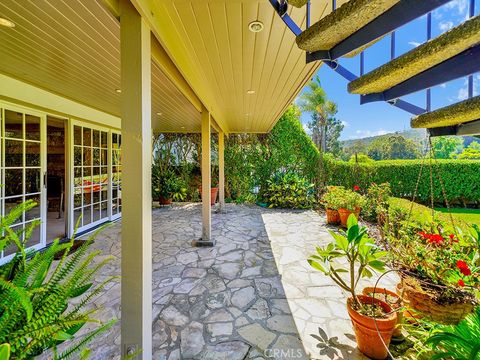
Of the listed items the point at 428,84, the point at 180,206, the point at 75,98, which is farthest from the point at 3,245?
the point at 180,206

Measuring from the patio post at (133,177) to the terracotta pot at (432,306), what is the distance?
2.03 m

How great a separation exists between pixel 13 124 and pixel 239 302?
411cm

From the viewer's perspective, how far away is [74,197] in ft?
15.5

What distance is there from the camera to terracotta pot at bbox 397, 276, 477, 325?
169cm

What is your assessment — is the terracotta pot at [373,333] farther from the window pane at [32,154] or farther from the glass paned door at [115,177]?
the glass paned door at [115,177]

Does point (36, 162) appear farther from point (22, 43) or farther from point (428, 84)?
point (428, 84)

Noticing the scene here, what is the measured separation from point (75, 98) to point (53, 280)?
4.57 meters

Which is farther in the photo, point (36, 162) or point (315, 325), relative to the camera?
point (36, 162)

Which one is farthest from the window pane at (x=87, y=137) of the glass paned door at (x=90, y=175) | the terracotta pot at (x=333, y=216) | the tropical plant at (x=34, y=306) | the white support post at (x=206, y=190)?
the terracotta pot at (x=333, y=216)

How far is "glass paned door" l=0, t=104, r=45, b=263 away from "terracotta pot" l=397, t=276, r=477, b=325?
14.0ft

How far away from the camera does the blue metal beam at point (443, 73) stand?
1174 mm

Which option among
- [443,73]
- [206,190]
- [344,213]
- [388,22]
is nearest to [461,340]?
[443,73]

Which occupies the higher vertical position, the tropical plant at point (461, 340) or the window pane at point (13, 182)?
the window pane at point (13, 182)

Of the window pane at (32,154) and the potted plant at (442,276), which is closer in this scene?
the potted plant at (442,276)
